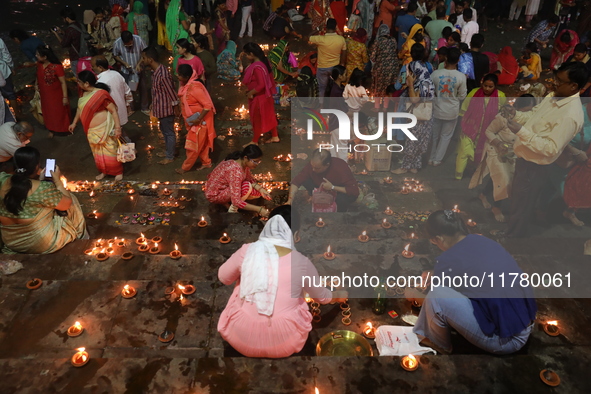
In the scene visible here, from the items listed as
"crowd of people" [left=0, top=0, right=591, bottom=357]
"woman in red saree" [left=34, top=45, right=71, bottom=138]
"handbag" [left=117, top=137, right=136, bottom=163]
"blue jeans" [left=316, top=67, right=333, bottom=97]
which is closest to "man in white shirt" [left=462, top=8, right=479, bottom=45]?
"crowd of people" [left=0, top=0, right=591, bottom=357]

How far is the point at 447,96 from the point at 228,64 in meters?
5.60

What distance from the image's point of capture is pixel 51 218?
177 inches

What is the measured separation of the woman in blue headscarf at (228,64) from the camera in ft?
33.2

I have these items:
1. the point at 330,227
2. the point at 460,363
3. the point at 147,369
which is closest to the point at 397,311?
the point at 460,363

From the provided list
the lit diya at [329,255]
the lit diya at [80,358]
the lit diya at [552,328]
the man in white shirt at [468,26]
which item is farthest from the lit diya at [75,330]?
the man in white shirt at [468,26]

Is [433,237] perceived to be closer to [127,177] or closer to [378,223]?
[378,223]

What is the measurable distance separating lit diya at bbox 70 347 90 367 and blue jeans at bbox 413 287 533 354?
7.89ft

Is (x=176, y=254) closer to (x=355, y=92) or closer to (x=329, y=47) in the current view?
(x=355, y=92)

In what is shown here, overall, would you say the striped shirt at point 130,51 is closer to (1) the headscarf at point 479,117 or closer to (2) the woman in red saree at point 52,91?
(2) the woman in red saree at point 52,91

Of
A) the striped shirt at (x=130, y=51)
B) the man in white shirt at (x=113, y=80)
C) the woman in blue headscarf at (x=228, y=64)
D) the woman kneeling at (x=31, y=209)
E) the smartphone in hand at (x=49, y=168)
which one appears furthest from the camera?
the woman in blue headscarf at (x=228, y=64)

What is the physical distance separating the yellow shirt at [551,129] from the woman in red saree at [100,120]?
16.8 feet

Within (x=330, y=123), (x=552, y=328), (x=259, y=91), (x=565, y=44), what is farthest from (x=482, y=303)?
(x=565, y=44)

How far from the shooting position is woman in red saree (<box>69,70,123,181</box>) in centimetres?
584

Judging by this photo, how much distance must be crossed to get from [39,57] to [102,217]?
3.39 meters
